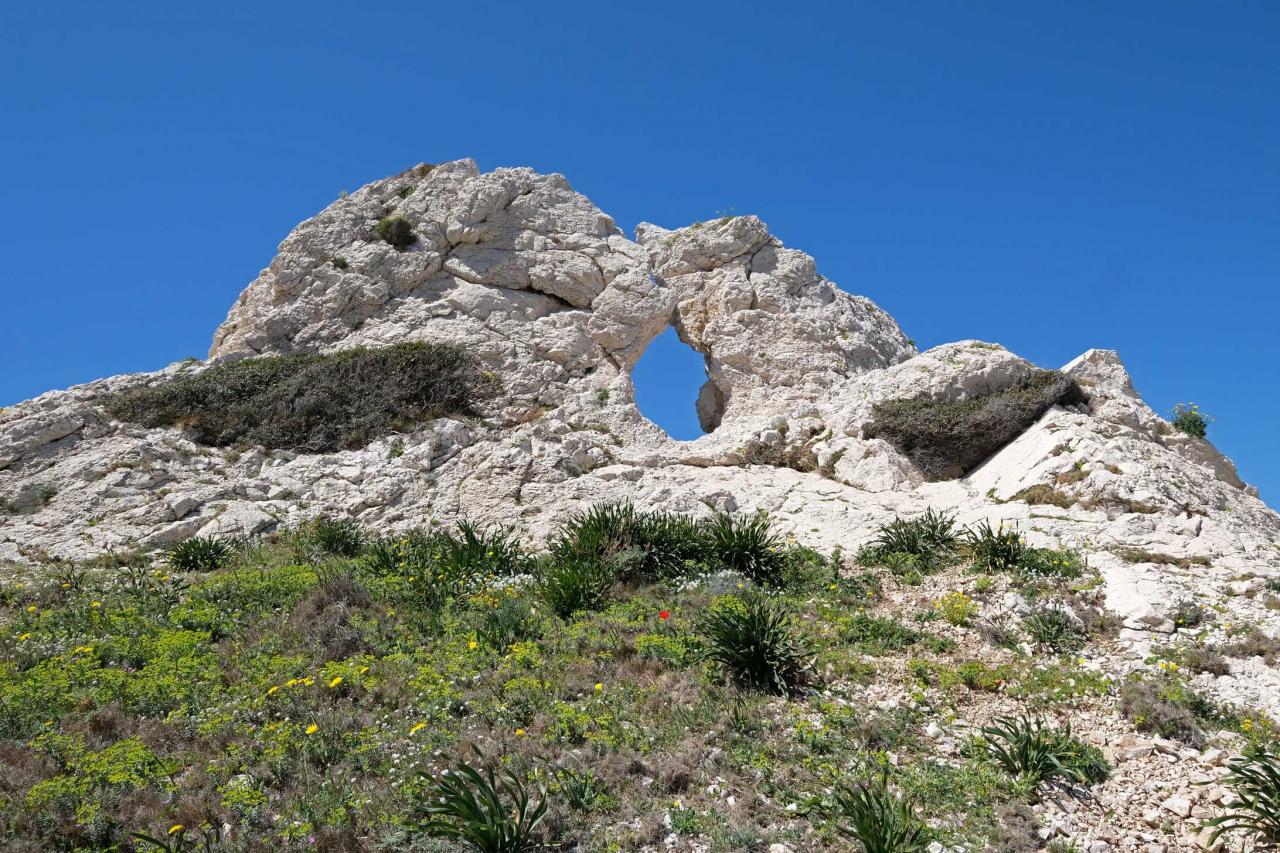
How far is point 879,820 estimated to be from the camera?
6586 millimetres

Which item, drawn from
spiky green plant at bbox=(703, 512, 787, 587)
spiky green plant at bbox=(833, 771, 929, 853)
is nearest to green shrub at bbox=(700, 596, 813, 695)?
spiky green plant at bbox=(833, 771, 929, 853)

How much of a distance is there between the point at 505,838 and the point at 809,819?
254 cm

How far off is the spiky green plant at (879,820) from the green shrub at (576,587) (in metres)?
5.04

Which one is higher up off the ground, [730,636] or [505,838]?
[730,636]

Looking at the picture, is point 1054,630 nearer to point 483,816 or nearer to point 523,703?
point 523,703

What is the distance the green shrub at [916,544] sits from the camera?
13.4 metres

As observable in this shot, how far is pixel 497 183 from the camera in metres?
23.8

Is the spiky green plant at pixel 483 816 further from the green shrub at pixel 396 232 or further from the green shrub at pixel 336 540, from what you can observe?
the green shrub at pixel 396 232

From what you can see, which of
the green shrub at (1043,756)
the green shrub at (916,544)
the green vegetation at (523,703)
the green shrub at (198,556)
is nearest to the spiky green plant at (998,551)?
the green vegetation at (523,703)

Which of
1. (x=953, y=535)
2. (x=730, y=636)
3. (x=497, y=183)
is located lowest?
(x=730, y=636)

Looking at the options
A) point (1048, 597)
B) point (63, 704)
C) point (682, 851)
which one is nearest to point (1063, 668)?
point (1048, 597)

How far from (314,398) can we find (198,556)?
5379 mm

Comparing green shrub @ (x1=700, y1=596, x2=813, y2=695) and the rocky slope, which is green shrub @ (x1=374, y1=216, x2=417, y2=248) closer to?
the rocky slope

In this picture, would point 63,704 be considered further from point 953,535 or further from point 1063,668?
point 953,535
